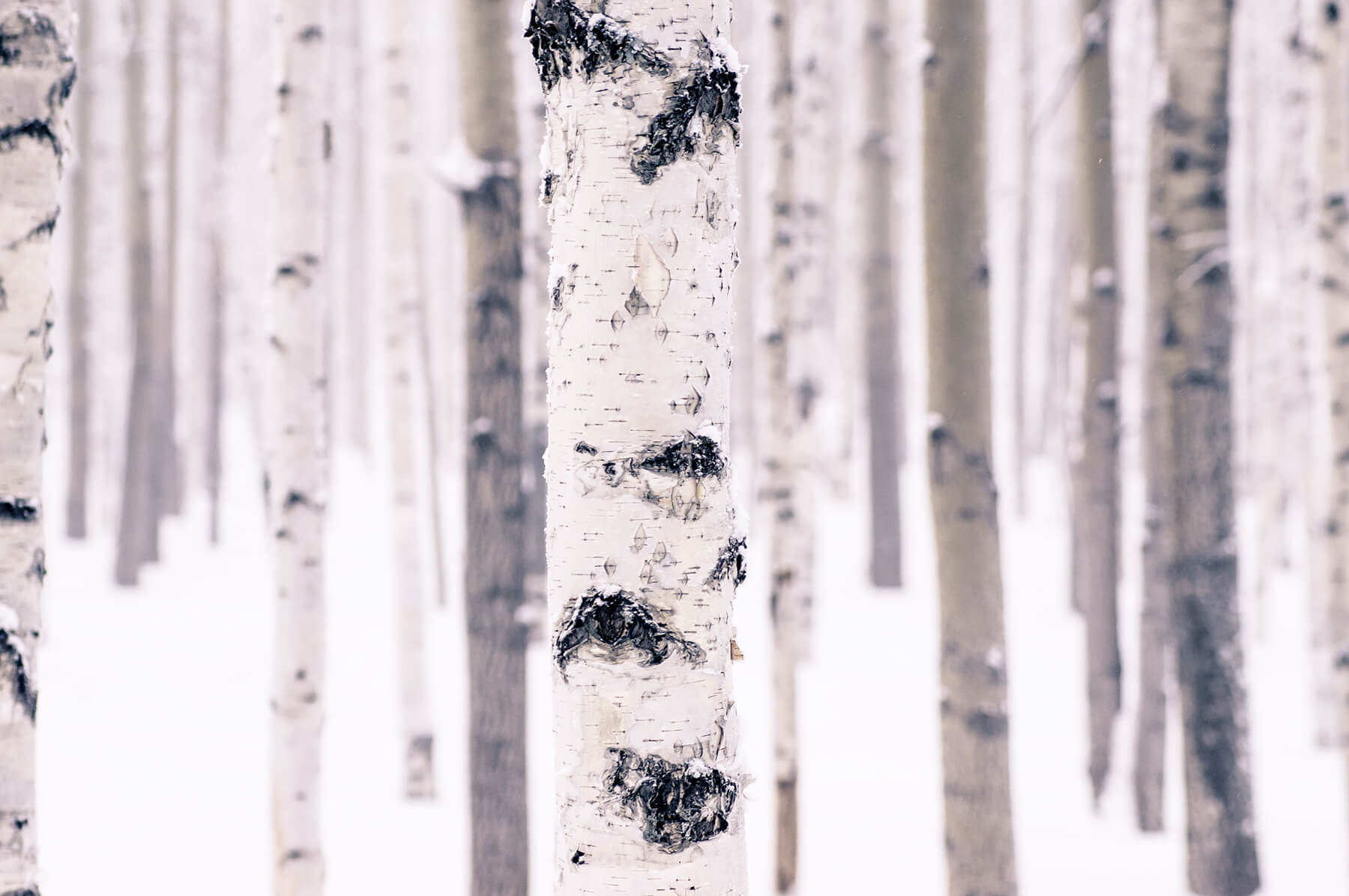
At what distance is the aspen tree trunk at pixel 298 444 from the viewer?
13.0 ft

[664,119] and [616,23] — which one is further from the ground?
[616,23]

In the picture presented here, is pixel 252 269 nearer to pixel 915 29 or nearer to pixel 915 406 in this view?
pixel 915 29

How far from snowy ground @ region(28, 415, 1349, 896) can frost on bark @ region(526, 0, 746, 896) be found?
393 cm

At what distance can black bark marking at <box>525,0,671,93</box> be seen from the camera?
5.10ft

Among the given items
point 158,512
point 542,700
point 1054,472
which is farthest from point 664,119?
point 1054,472

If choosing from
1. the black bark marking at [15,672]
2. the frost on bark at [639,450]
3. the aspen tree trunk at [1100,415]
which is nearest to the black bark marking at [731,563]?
the frost on bark at [639,450]

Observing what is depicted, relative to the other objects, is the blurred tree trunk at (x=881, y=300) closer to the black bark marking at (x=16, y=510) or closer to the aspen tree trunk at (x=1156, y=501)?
the aspen tree trunk at (x=1156, y=501)

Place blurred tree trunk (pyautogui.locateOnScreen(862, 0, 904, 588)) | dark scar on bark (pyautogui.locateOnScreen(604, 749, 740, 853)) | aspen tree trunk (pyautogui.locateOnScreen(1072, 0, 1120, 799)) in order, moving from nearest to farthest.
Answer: dark scar on bark (pyautogui.locateOnScreen(604, 749, 740, 853)) → aspen tree trunk (pyautogui.locateOnScreen(1072, 0, 1120, 799)) → blurred tree trunk (pyautogui.locateOnScreen(862, 0, 904, 588))

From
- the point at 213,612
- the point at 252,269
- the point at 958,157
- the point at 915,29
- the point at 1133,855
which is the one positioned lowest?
the point at 1133,855

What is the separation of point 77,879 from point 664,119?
4.56 meters

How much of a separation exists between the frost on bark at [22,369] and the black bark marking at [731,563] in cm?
150

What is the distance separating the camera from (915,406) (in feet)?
82.5

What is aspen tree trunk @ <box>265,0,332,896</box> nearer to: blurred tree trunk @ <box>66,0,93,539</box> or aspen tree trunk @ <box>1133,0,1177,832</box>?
aspen tree trunk @ <box>1133,0,1177,832</box>

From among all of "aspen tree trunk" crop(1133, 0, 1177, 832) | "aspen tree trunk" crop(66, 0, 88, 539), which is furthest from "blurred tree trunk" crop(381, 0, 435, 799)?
"aspen tree trunk" crop(66, 0, 88, 539)
